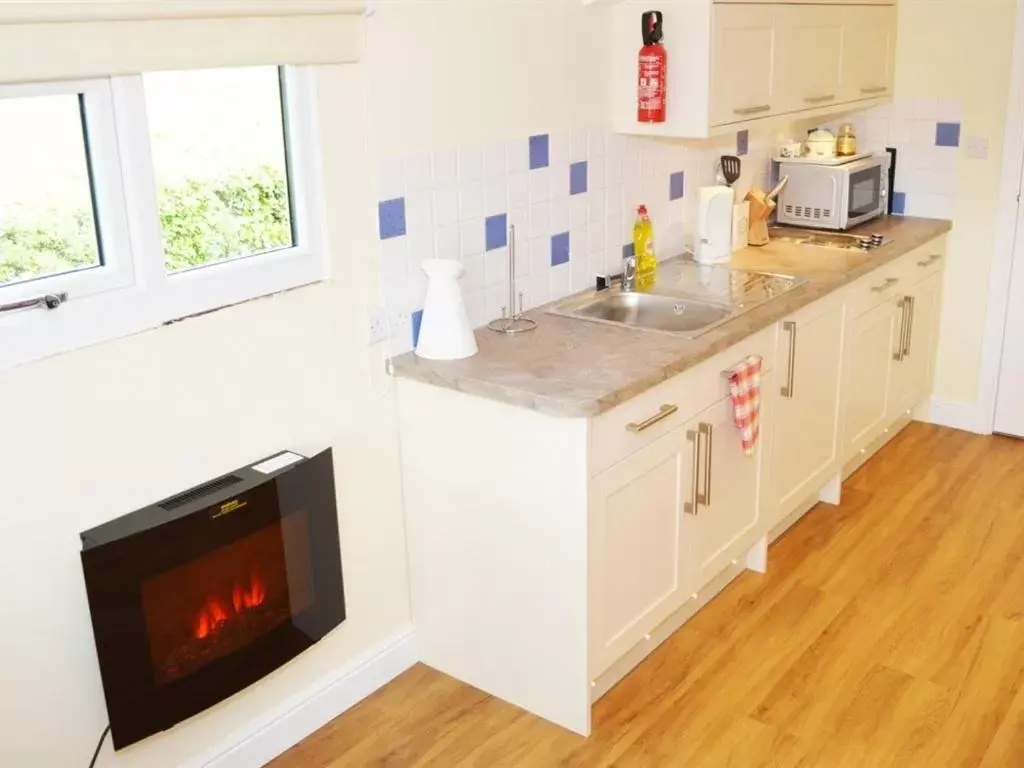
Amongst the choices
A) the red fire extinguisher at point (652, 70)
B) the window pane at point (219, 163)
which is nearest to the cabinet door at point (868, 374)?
the red fire extinguisher at point (652, 70)

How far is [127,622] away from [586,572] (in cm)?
103

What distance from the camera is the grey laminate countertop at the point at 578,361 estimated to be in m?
2.48

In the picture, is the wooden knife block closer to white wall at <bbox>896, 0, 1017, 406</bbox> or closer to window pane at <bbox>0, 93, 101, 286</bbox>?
white wall at <bbox>896, 0, 1017, 406</bbox>

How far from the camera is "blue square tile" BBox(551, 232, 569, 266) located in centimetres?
321

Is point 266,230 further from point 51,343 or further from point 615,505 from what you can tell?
point 615,505

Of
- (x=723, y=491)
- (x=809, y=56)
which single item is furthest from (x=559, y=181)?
Result: (x=809, y=56)

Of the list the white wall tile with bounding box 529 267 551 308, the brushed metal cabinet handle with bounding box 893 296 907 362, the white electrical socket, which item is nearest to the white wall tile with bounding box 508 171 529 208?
the white wall tile with bounding box 529 267 551 308

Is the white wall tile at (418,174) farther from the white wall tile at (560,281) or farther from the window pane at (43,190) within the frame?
the window pane at (43,190)

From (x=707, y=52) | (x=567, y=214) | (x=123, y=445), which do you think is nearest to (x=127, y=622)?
(x=123, y=445)

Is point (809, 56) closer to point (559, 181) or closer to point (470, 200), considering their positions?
point (559, 181)

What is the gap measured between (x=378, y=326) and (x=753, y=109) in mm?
1471

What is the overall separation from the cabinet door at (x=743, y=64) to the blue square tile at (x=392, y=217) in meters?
1.06

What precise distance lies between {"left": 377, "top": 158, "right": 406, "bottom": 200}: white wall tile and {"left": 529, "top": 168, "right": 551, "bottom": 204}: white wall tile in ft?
1.70

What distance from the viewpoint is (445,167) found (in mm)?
2771
